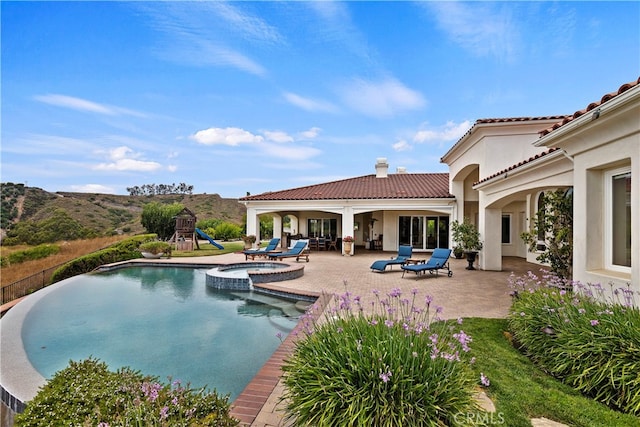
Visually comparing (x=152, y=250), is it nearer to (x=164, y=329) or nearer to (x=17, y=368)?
(x=164, y=329)

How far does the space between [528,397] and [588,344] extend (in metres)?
1.11

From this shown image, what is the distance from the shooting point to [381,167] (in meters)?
28.5

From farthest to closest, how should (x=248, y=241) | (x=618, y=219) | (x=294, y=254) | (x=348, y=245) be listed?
(x=248, y=241)
(x=348, y=245)
(x=294, y=254)
(x=618, y=219)

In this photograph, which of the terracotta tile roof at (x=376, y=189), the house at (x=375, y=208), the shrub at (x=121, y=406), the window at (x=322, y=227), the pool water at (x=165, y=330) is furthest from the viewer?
the window at (x=322, y=227)

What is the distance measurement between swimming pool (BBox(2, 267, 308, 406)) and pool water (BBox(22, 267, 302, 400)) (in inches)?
0.7

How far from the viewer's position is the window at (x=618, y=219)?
5.69 m

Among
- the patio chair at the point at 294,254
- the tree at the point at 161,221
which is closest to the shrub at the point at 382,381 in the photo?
the patio chair at the point at 294,254

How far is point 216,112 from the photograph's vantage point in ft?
75.5

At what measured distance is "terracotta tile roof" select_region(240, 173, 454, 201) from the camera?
22141 millimetres

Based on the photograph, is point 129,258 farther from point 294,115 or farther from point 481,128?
point 481,128

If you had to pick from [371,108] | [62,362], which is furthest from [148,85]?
[62,362]

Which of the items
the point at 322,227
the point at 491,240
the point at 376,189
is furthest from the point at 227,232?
the point at 491,240

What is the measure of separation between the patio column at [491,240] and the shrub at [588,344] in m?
9.79

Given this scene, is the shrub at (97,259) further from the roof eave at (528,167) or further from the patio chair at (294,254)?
the roof eave at (528,167)
